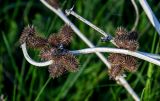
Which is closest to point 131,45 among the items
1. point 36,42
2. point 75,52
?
point 75,52

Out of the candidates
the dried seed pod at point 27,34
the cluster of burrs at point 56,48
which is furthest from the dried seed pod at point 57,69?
the dried seed pod at point 27,34

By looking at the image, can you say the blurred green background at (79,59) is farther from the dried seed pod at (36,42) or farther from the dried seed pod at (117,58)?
the dried seed pod at (36,42)

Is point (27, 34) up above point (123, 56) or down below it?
above

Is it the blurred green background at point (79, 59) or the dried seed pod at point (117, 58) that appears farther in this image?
the blurred green background at point (79, 59)

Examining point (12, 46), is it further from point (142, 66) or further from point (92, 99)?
point (142, 66)

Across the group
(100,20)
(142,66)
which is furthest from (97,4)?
(142,66)

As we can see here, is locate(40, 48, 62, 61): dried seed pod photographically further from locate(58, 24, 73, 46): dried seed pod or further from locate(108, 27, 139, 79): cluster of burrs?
locate(108, 27, 139, 79): cluster of burrs

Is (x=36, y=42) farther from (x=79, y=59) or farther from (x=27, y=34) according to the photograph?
(x=79, y=59)
